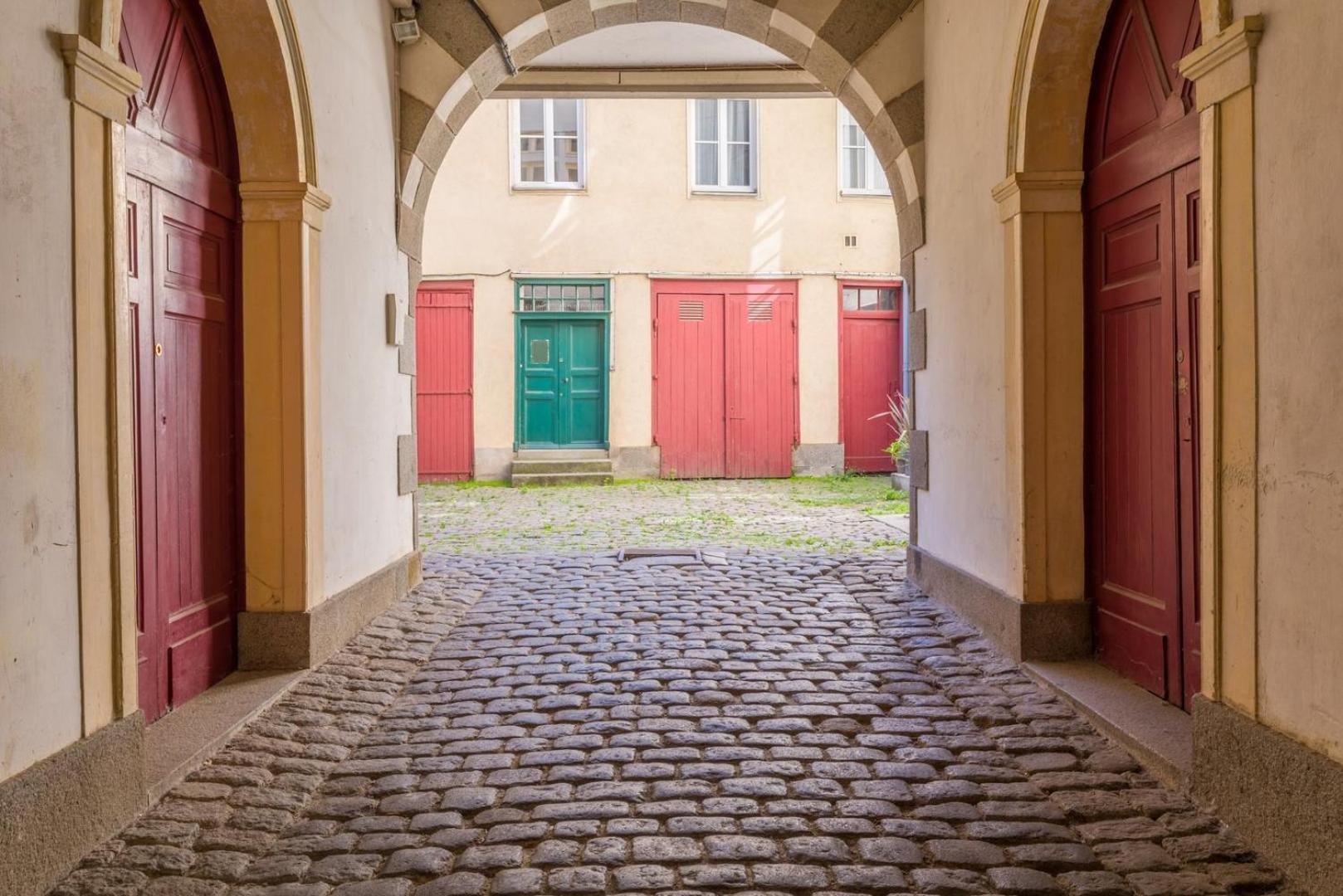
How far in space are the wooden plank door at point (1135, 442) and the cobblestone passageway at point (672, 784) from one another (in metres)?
0.43

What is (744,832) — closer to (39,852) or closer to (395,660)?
(39,852)

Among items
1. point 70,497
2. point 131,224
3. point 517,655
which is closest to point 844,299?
point 517,655

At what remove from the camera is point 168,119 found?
3750 mm

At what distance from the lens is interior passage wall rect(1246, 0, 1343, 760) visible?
7.39 ft

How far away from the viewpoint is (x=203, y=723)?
3.49 metres

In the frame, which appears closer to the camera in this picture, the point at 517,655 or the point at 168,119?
the point at 168,119

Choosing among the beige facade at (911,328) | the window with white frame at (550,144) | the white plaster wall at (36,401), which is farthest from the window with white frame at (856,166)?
the white plaster wall at (36,401)

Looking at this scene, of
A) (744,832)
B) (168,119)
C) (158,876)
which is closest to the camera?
(158,876)

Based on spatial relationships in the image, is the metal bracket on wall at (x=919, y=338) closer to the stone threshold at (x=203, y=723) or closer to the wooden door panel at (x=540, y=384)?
the stone threshold at (x=203, y=723)

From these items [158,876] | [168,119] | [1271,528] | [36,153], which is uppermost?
[168,119]

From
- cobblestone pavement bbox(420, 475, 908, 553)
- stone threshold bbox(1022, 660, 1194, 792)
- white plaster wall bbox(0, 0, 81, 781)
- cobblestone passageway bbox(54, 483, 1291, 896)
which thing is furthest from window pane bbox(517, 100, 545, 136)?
white plaster wall bbox(0, 0, 81, 781)

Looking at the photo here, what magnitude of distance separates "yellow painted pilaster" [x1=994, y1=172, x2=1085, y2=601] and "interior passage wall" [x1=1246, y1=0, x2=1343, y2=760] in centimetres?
163

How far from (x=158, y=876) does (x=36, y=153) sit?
173cm

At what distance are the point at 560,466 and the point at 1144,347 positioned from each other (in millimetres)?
10180
